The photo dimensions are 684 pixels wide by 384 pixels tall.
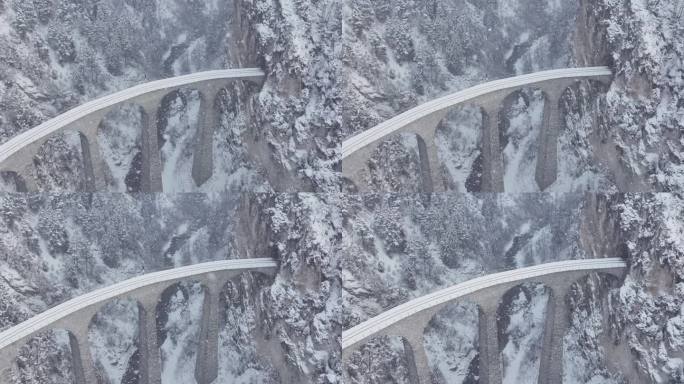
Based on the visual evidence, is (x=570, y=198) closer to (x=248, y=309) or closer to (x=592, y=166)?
(x=592, y=166)

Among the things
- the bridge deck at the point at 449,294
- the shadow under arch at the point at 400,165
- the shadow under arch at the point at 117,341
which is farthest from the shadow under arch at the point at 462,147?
the shadow under arch at the point at 117,341

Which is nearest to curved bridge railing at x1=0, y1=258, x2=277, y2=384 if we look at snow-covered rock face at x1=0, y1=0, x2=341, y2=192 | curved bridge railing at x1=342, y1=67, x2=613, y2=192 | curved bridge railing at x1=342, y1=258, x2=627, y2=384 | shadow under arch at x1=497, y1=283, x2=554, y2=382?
snow-covered rock face at x1=0, y1=0, x2=341, y2=192

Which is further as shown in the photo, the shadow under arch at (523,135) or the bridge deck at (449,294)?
the shadow under arch at (523,135)

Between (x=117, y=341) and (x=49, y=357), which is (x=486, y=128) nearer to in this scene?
(x=117, y=341)

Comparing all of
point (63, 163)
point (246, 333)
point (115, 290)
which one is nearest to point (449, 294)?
point (246, 333)

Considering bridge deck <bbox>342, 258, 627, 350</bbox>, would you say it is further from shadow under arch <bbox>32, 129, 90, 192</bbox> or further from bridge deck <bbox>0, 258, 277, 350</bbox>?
shadow under arch <bbox>32, 129, 90, 192</bbox>

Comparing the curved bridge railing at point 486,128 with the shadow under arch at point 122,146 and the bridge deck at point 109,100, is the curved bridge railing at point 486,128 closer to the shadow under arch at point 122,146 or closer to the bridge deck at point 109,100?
the bridge deck at point 109,100
